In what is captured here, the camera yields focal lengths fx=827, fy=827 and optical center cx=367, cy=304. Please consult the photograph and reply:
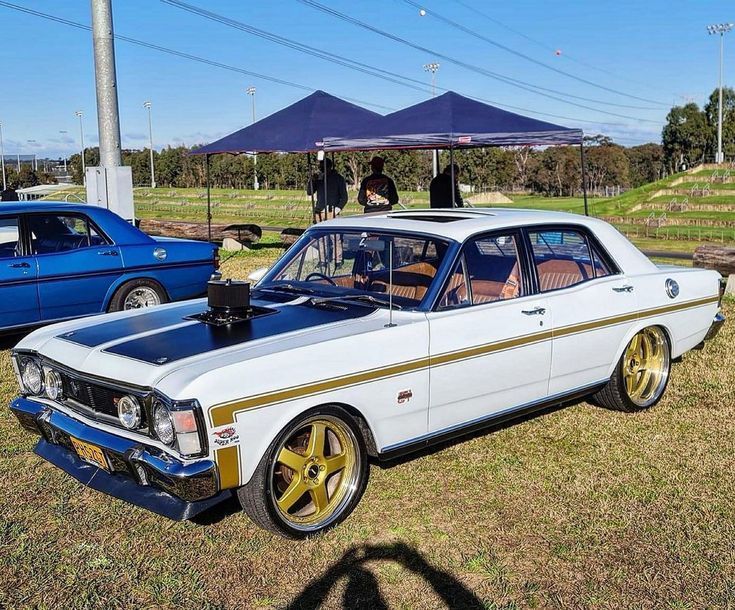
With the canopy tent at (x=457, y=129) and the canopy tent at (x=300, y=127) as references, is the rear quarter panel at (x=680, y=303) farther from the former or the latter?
the canopy tent at (x=300, y=127)

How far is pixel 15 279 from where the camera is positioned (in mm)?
7680

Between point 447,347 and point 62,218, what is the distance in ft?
17.3

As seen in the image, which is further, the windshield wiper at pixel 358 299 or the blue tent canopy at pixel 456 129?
the blue tent canopy at pixel 456 129

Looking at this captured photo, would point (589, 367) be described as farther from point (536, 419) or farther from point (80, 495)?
point (80, 495)

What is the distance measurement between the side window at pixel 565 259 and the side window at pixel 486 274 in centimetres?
31

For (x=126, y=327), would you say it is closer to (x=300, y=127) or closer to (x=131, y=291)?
(x=131, y=291)

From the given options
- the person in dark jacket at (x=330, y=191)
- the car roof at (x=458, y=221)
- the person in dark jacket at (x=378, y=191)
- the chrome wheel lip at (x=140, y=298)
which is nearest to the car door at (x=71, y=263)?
the chrome wheel lip at (x=140, y=298)

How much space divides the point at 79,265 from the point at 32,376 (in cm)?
379

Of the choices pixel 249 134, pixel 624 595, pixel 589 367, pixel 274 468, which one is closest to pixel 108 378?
pixel 274 468

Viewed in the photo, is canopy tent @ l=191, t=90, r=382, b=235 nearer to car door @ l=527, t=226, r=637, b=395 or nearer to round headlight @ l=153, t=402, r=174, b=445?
car door @ l=527, t=226, r=637, b=395

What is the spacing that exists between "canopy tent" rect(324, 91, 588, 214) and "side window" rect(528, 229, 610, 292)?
5.79m

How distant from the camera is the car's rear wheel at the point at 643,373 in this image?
19.4 ft

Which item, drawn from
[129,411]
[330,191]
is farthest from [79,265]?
[330,191]

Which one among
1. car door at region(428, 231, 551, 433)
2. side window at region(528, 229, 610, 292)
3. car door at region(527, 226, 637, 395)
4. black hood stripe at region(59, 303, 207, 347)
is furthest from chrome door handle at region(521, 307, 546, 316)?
black hood stripe at region(59, 303, 207, 347)
